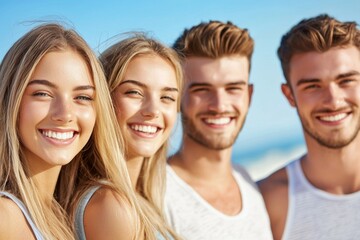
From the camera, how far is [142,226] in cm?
284

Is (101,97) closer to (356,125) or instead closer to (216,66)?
(216,66)

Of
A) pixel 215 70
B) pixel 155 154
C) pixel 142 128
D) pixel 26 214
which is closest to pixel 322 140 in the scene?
pixel 215 70

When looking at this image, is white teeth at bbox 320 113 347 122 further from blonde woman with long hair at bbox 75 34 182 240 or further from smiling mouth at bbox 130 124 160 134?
smiling mouth at bbox 130 124 160 134

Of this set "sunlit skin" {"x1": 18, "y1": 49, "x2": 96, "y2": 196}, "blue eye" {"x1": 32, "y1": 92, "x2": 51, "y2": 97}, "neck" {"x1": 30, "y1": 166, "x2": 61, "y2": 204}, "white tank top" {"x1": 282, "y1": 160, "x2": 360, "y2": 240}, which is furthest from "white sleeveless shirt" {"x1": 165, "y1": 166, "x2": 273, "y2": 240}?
"blue eye" {"x1": 32, "y1": 92, "x2": 51, "y2": 97}

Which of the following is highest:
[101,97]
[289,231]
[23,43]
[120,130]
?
[23,43]

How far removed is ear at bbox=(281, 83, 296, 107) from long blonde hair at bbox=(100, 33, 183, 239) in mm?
1515

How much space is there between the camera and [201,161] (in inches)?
165

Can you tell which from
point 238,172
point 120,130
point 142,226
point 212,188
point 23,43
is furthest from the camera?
point 238,172

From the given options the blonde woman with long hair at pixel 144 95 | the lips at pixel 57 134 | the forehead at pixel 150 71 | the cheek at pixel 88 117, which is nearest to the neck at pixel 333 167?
the blonde woman with long hair at pixel 144 95

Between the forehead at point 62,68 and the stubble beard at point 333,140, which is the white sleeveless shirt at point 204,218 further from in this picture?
the forehead at point 62,68

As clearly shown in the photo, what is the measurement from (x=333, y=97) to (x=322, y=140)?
359 mm

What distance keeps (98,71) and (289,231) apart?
2.16 meters

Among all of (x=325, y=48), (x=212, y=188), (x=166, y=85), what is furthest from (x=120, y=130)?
(x=325, y=48)

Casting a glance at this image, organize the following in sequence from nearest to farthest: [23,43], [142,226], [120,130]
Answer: [23,43] → [142,226] → [120,130]
